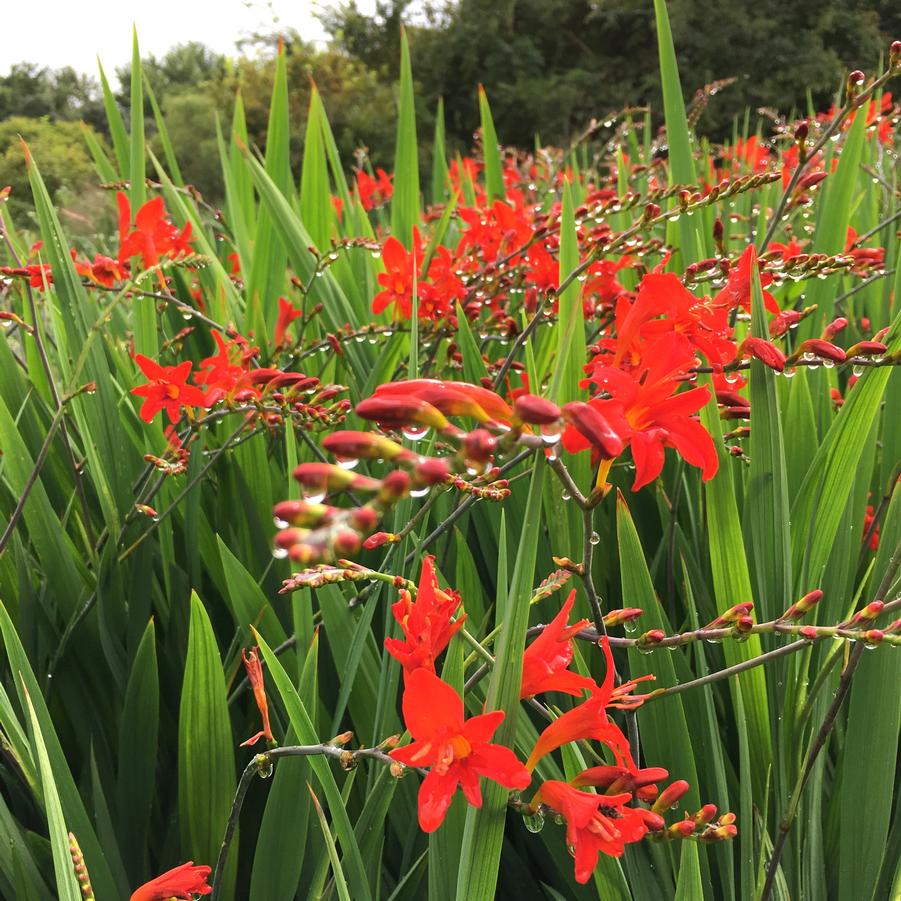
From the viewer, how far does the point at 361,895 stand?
0.74 meters

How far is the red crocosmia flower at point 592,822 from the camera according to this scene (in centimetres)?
58

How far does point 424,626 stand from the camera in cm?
61

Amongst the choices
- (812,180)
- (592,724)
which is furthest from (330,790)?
(812,180)

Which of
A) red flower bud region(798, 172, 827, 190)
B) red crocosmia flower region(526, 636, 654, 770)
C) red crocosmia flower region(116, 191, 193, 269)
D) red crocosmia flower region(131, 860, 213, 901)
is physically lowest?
red crocosmia flower region(131, 860, 213, 901)

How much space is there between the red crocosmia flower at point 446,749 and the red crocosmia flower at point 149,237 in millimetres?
1360

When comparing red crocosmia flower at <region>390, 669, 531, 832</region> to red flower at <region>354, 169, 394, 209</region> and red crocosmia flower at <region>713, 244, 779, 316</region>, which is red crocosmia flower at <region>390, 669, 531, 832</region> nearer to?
red crocosmia flower at <region>713, 244, 779, 316</region>

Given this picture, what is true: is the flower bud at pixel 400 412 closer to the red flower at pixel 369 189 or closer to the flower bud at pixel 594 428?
the flower bud at pixel 594 428

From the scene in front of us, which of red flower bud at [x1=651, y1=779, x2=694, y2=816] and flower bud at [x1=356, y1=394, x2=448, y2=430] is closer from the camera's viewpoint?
flower bud at [x1=356, y1=394, x2=448, y2=430]

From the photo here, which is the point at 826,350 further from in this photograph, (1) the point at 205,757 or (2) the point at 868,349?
(1) the point at 205,757

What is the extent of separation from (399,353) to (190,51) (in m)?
36.1

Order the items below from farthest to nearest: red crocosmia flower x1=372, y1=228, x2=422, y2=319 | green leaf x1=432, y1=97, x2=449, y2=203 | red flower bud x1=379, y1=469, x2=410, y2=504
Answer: green leaf x1=432, y1=97, x2=449, y2=203
red crocosmia flower x1=372, y1=228, x2=422, y2=319
red flower bud x1=379, y1=469, x2=410, y2=504

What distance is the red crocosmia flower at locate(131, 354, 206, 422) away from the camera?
3.98 feet

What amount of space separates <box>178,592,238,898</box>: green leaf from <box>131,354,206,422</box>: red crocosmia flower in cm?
40

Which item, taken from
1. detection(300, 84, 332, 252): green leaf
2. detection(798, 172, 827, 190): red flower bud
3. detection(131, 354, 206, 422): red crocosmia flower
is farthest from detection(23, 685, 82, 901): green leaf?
detection(300, 84, 332, 252): green leaf
